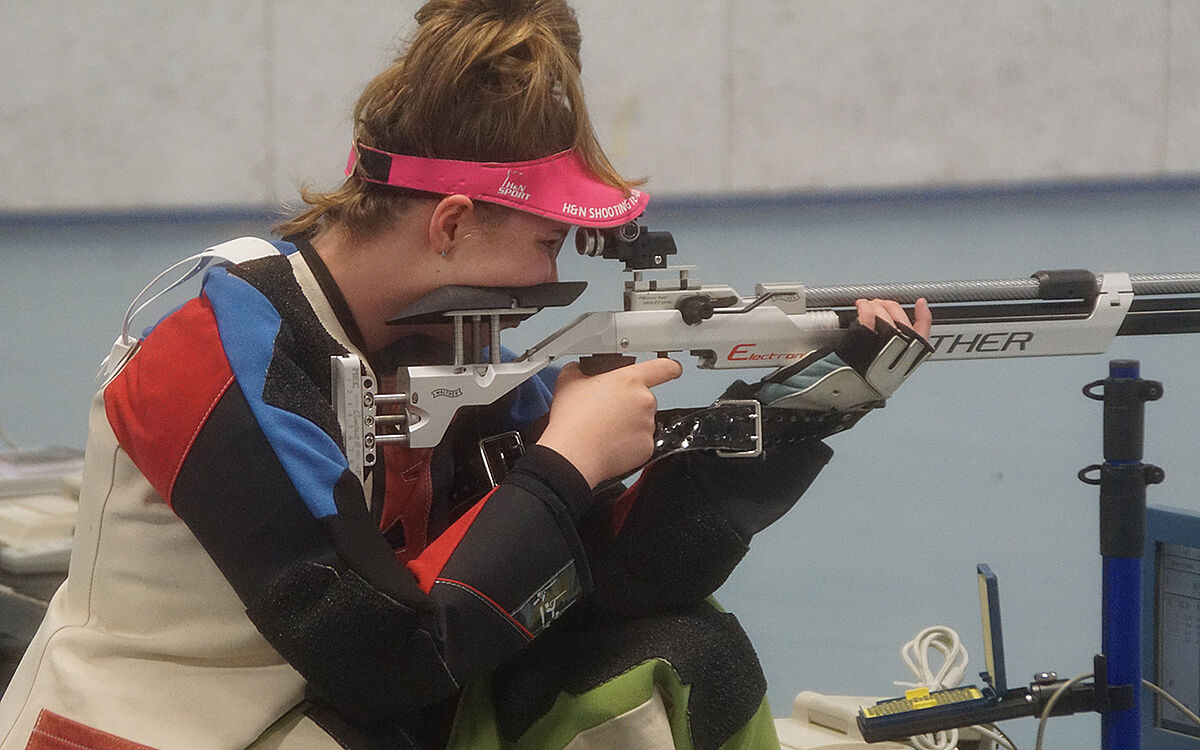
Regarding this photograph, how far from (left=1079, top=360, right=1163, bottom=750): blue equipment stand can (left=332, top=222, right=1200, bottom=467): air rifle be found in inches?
2.5

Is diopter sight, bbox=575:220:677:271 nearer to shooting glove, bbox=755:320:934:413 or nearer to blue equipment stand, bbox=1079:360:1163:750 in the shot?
shooting glove, bbox=755:320:934:413

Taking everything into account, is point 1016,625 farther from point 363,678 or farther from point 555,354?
point 363,678

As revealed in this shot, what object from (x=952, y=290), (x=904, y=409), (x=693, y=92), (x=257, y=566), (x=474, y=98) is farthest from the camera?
(x=693, y=92)

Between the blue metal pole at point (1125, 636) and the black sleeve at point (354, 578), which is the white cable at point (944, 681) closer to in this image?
the blue metal pole at point (1125, 636)

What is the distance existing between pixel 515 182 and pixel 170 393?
1.09ft

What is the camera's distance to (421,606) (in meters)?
0.84

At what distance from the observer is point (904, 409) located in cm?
276

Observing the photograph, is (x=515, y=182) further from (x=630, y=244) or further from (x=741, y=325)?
(x=741, y=325)

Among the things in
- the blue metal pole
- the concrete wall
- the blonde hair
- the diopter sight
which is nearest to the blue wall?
the concrete wall

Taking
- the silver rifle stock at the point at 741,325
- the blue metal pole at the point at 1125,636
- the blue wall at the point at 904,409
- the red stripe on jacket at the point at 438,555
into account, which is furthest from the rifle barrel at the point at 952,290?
the blue wall at the point at 904,409

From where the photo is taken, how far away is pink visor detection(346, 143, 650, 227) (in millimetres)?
960

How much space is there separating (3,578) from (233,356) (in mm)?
870

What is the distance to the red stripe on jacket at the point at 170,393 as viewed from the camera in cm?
85

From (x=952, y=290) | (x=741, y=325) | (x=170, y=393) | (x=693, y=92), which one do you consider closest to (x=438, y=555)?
(x=170, y=393)
